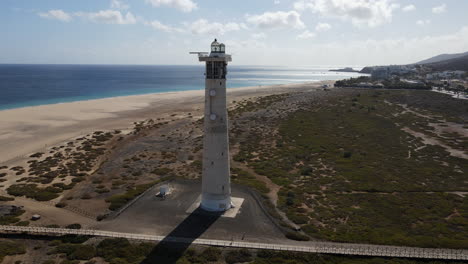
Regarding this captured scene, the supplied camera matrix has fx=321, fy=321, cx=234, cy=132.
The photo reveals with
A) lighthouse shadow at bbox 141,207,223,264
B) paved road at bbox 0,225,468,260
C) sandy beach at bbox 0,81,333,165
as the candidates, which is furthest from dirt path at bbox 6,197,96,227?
sandy beach at bbox 0,81,333,165

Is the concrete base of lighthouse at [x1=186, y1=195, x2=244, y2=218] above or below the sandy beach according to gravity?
below

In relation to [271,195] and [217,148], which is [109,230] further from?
[271,195]

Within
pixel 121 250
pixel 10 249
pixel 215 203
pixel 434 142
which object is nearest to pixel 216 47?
pixel 215 203

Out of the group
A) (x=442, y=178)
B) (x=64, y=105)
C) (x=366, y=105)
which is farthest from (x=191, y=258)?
(x=64, y=105)

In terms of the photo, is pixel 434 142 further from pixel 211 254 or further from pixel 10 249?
pixel 10 249

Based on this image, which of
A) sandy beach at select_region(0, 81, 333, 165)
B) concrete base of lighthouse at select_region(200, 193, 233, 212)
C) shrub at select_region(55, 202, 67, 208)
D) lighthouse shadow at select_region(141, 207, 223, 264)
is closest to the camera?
lighthouse shadow at select_region(141, 207, 223, 264)

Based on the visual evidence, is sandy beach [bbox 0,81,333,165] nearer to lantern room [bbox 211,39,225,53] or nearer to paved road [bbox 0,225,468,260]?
paved road [bbox 0,225,468,260]
